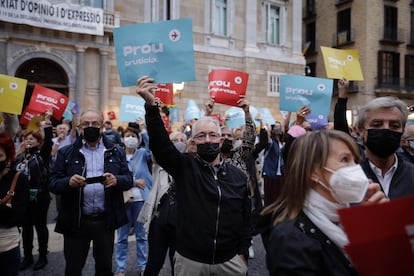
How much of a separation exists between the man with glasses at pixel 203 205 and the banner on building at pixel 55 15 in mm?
13695

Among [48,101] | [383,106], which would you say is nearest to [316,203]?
[383,106]

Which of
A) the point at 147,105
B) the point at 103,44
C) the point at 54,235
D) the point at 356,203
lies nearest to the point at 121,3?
the point at 103,44

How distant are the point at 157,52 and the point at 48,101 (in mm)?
4459

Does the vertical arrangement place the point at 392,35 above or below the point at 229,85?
above

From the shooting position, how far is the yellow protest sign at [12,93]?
6109 mm

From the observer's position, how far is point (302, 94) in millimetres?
6578

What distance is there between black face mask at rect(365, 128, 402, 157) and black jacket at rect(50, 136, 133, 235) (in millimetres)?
2459

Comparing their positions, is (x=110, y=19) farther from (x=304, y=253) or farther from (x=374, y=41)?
(x=374, y=41)

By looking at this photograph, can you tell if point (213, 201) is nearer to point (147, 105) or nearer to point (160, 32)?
point (147, 105)

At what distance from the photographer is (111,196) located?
426cm

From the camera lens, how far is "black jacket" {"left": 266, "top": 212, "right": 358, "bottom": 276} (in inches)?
66.3

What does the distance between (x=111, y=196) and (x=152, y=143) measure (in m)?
1.47

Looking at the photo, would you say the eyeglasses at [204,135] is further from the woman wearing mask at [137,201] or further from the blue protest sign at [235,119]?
the blue protest sign at [235,119]

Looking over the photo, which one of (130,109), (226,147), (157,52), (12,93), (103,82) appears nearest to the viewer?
(157,52)
